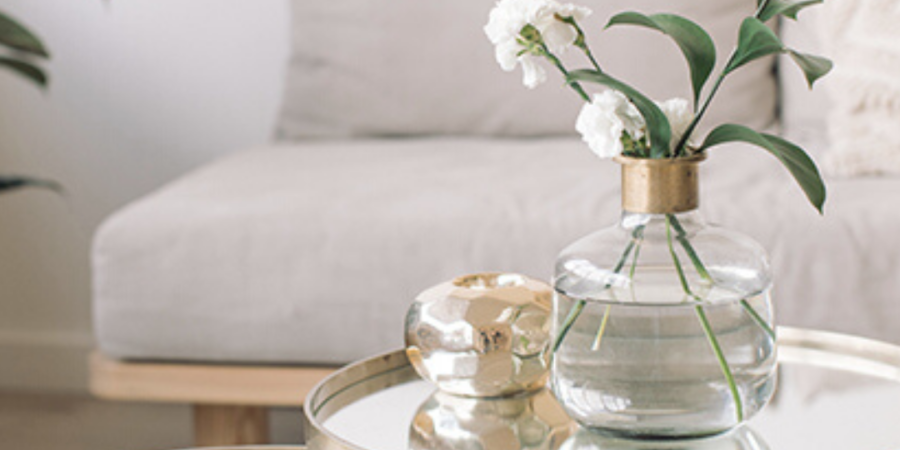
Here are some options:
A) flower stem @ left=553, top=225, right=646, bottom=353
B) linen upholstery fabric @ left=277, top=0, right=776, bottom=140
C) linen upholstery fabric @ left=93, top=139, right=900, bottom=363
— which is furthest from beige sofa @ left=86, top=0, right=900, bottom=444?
flower stem @ left=553, top=225, right=646, bottom=353

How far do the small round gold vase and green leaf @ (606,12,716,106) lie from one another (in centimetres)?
20

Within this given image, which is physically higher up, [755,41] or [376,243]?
[755,41]

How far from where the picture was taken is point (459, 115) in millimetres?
2002

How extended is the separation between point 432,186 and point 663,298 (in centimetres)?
91

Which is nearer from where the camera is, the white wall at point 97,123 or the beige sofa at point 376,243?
the beige sofa at point 376,243

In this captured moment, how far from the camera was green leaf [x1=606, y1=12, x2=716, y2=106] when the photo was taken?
0.66 m

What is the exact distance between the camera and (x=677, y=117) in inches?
27.0

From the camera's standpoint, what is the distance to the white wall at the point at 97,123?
2.23 m

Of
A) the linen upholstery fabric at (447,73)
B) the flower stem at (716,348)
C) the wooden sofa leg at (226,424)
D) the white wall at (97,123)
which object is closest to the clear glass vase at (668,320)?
the flower stem at (716,348)

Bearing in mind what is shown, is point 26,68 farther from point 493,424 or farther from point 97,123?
point 493,424

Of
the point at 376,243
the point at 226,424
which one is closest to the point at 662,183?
the point at 376,243

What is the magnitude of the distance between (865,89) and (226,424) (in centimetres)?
93

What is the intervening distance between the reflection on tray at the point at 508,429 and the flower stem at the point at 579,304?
0.22 ft

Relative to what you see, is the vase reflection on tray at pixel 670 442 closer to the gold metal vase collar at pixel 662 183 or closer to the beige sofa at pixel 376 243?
the gold metal vase collar at pixel 662 183
